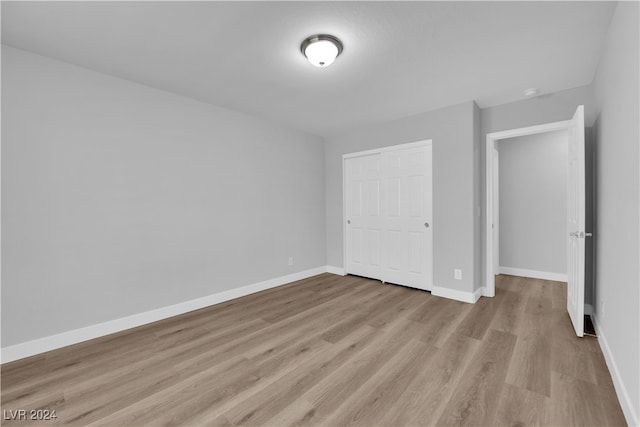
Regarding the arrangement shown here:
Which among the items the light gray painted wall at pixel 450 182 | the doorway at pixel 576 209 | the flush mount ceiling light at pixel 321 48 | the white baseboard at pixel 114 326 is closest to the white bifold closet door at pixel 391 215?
the light gray painted wall at pixel 450 182

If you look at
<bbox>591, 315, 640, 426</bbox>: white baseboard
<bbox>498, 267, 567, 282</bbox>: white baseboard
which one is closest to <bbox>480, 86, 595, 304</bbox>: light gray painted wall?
<bbox>591, 315, 640, 426</bbox>: white baseboard

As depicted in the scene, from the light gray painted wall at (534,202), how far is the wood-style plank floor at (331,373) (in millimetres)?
1774

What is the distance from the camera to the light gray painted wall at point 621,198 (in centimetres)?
143

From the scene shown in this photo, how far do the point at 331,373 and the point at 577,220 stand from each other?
2.55 metres

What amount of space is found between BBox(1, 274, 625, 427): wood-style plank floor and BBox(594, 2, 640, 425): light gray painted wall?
0.32 meters

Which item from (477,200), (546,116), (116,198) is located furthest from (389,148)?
(116,198)

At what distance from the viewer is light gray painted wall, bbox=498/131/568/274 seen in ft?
14.0

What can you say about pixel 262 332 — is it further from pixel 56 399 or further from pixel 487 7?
pixel 487 7

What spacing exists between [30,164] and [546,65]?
15.0 ft

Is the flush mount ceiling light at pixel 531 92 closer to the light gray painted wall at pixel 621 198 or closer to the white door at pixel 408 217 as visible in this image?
the light gray painted wall at pixel 621 198

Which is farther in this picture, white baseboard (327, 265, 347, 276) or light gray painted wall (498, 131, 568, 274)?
white baseboard (327, 265, 347, 276)

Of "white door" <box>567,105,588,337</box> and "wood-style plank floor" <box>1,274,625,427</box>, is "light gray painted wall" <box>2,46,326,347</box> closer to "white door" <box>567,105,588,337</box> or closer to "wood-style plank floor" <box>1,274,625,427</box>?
"wood-style plank floor" <box>1,274,625,427</box>

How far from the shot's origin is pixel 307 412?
1569 mm

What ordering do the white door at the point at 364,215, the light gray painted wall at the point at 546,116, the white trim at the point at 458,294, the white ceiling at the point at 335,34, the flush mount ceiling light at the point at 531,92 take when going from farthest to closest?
1. the white door at the point at 364,215
2. the white trim at the point at 458,294
3. the flush mount ceiling light at the point at 531,92
4. the light gray painted wall at the point at 546,116
5. the white ceiling at the point at 335,34
